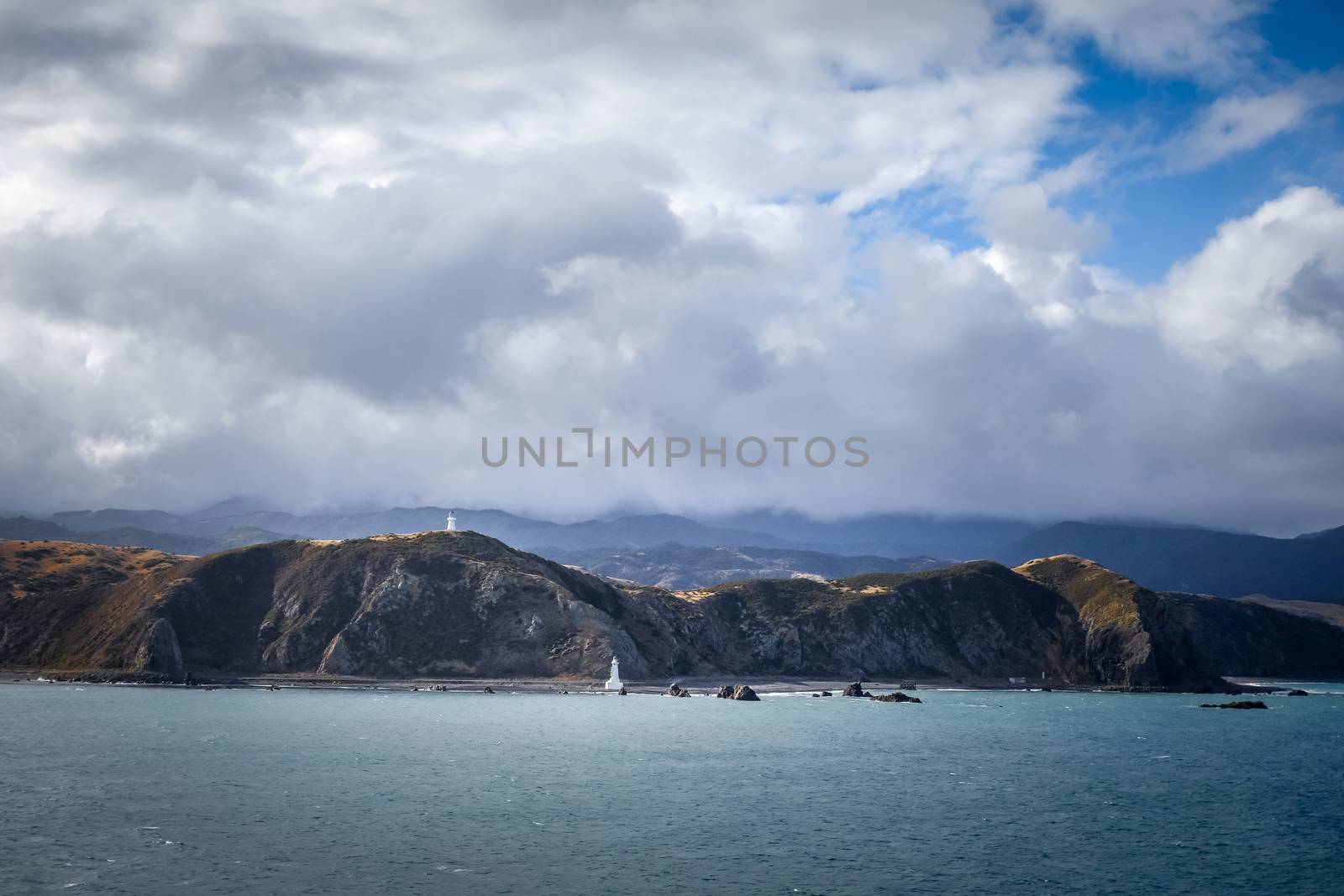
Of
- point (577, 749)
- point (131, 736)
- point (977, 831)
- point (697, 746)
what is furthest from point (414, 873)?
point (131, 736)

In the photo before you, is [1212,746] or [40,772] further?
[1212,746]

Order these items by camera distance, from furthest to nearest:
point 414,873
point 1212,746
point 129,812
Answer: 1. point 1212,746
2. point 129,812
3. point 414,873

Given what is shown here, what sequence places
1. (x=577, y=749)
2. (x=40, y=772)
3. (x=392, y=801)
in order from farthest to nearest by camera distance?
1. (x=577, y=749)
2. (x=40, y=772)
3. (x=392, y=801)

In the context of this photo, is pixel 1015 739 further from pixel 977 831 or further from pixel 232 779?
Answer: pixel 232 779

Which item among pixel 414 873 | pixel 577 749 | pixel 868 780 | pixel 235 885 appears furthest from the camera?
pixel 577 749

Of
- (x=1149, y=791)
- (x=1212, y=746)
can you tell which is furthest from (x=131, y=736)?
(x=1212, y=746)

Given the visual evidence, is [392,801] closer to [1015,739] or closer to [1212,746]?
[1015,739]
